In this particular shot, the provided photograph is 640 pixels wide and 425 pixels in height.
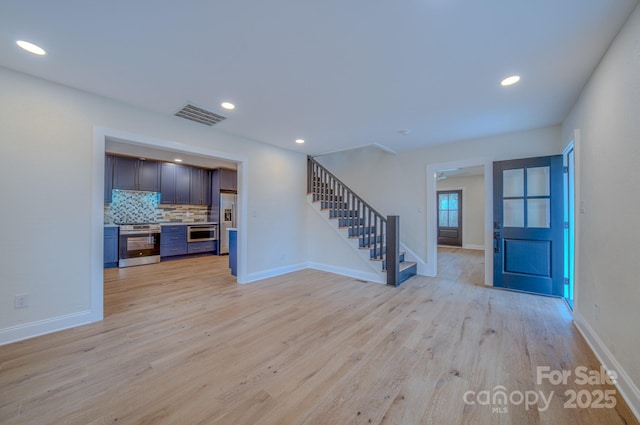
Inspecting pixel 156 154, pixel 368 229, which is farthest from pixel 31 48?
pixel 368 229

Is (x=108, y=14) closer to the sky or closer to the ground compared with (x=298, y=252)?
closer to the sky

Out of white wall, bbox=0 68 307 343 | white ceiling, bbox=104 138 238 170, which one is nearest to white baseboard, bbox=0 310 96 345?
white wall, bbox=0 68 307 343

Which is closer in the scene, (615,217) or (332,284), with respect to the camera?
(615,217)

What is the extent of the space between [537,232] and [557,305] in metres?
1.02

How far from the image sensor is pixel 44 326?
239 cm

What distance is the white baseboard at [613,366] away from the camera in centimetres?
146

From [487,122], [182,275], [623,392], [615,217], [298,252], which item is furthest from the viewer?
[298,252]

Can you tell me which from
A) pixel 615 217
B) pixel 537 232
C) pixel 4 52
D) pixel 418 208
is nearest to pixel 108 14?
pixel 4 52

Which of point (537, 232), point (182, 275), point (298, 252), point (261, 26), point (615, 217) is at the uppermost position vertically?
point (261, 26)

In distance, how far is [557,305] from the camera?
10.3 feet

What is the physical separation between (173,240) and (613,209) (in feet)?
24.7

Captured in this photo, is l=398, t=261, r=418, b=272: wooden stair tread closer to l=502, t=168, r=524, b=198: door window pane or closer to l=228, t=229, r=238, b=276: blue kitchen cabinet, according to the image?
l=502, t=168, r=524, b=198: door window pane

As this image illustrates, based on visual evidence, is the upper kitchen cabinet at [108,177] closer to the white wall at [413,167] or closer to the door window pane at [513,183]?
the white wall at [413,167]

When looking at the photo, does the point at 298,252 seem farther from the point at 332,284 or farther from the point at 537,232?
the point at 537,232
